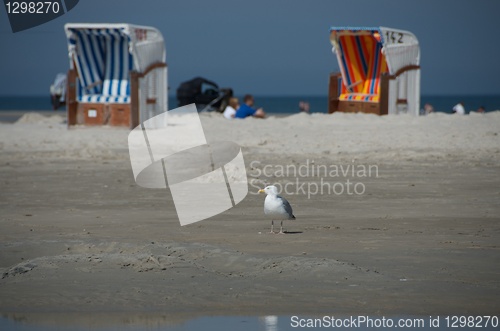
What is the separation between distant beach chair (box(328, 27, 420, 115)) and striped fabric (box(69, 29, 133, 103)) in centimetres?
517

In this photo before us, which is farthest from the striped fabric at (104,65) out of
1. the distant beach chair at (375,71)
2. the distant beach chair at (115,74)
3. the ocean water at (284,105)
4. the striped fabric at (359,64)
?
the ocean water at (284,105)

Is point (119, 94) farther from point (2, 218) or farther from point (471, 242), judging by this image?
point (471, 242)

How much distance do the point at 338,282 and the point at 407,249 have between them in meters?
1.37

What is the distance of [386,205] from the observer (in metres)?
10.2

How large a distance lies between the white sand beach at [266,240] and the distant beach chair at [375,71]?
4.94 metres

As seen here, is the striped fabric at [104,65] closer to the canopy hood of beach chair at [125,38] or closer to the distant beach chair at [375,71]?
the canopy hood of beach chair at [125,38]

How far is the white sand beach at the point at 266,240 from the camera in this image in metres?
6.21

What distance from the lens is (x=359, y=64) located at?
22.5 metres

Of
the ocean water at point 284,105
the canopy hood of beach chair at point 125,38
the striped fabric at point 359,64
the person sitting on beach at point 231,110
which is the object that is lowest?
the ocean water at point 284,105

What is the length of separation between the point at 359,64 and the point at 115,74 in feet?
20.4

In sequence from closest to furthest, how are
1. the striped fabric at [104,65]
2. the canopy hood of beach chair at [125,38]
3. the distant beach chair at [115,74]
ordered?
the distant beach chair at [115,74], the canopy hood of beach chair at [125,38], the striped fabric at [104,65]

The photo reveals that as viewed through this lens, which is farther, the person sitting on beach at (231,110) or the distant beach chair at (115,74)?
the person sitting on beach at (231,110)

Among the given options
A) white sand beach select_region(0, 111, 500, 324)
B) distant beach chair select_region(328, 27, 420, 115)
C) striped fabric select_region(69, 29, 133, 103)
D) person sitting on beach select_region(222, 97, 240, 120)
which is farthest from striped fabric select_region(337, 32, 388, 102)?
white sand beach select_region(0, 111, 500, 324)

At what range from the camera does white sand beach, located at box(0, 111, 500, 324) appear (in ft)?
20.4
